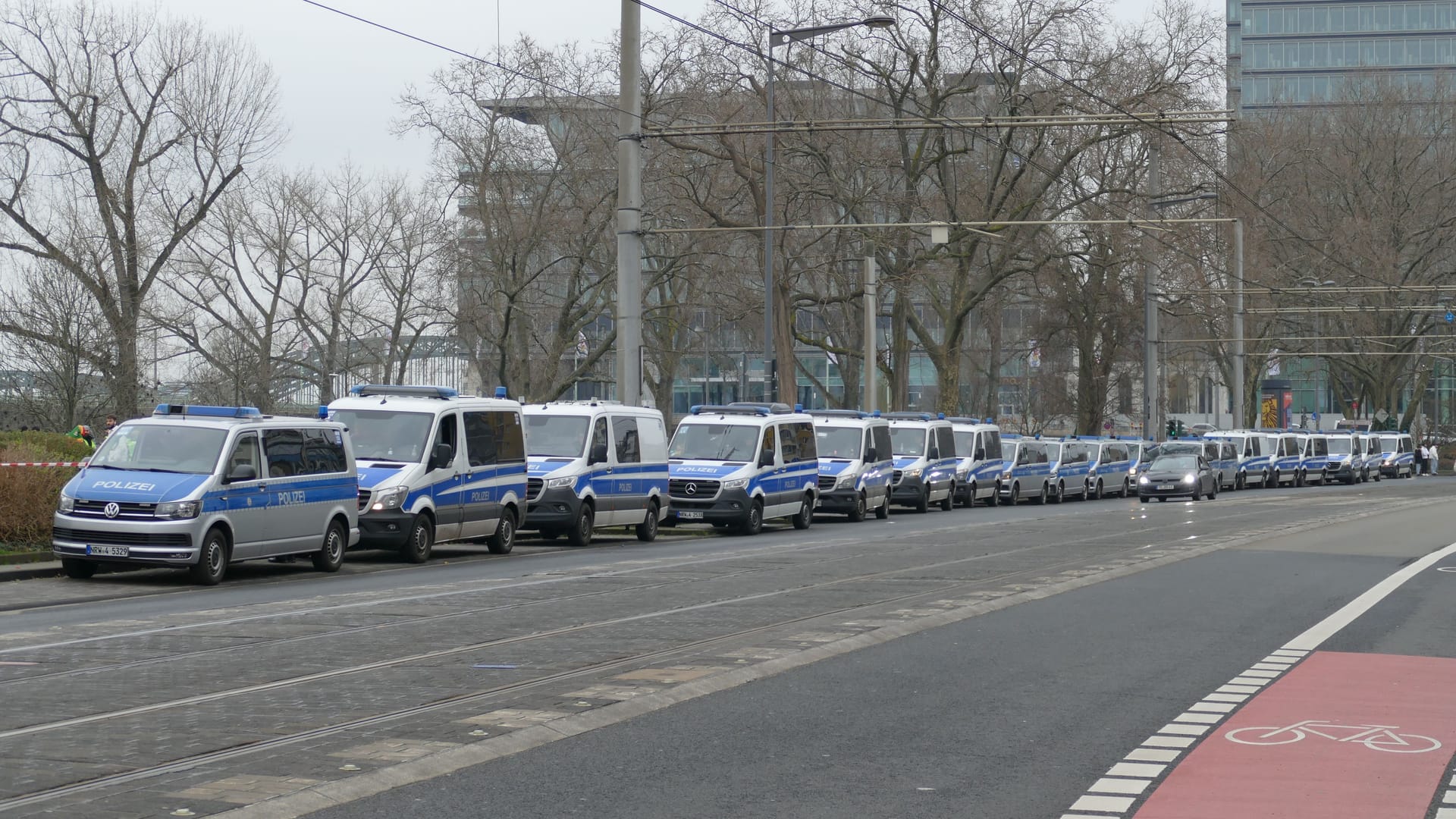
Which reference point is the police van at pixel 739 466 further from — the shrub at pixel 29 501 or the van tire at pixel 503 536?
the shrub at pixel 29 501

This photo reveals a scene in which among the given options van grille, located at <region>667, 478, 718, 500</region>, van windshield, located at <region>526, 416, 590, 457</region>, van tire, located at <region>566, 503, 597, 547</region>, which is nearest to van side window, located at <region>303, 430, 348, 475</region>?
van windshield, located at <region>526, 416, 590, 457</region>

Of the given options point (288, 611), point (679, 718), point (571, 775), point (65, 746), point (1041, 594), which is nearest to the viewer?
point (571, 775)

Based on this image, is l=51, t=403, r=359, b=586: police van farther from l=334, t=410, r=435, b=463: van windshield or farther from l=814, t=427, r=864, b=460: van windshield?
l=814, t=427, r=864, b=460: van windshield

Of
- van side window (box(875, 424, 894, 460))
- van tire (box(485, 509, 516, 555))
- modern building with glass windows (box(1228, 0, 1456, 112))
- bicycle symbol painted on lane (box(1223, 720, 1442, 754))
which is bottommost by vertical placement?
bicycle symbol painted on lane (box(1223, 720, 1442, 754))

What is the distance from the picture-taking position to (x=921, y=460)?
41.7m

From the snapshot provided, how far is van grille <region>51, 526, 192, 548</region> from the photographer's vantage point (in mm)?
17797

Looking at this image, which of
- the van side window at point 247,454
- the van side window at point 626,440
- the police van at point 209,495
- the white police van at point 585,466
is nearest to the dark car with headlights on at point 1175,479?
the white police van at point 585,466

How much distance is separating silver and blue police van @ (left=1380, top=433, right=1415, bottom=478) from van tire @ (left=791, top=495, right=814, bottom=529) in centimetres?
5340

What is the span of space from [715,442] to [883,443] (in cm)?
778

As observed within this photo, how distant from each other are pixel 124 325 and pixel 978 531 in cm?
2037

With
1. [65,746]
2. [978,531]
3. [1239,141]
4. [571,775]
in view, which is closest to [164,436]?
[65,746]

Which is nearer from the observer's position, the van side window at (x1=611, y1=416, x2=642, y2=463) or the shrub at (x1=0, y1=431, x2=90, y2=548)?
the shrub at (x1=0, y1=431, x2=90, y2=548)

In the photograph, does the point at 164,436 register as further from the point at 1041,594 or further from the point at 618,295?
the point at 618,295

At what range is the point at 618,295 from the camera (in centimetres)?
3081
